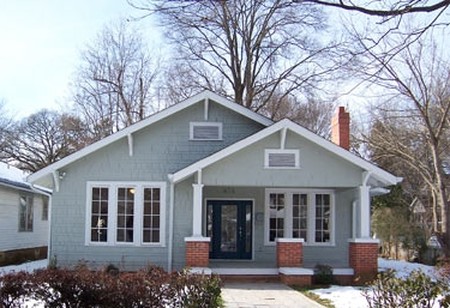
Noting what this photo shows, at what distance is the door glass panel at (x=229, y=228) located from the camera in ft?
63.8

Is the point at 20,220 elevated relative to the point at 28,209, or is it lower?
lower

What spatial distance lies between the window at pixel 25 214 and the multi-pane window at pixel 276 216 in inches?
428

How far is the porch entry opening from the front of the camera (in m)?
19.3

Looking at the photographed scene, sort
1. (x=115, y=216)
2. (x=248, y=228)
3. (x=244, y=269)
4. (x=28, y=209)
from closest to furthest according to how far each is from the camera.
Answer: (x=244, y=269)
(x=115, y=216)
(x=248, y=228)
(x=28, y=209)

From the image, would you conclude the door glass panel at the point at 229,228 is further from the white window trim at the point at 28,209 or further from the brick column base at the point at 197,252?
the white window trim at the point at 28,209

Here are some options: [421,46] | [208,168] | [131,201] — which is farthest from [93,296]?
[421,46]

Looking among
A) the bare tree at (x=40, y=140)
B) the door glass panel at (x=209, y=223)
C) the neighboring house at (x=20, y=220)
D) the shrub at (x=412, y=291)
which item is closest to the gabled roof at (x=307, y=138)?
the door glass panel at (x=209, y=223)

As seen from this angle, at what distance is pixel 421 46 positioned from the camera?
23.4 metres

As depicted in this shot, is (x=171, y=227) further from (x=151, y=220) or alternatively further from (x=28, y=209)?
(x=28, y=209)

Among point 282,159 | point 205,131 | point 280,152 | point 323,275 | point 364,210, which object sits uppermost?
point 205,131

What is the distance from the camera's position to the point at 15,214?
23453 mm

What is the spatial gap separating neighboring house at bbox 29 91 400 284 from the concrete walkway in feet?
2.74

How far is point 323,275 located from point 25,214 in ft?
45.6

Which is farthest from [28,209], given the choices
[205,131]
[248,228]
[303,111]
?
[303,111]
